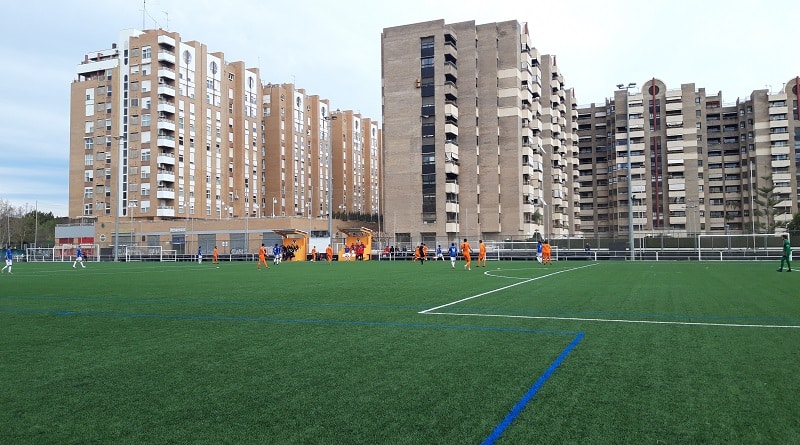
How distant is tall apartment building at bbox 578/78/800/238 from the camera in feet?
325

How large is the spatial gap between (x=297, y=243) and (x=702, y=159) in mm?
79332

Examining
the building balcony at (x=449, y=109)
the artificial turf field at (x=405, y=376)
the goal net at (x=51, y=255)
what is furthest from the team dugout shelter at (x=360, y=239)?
the artificial turf field at (x=405, y=376)

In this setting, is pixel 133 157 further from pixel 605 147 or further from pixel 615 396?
pixel 615 396

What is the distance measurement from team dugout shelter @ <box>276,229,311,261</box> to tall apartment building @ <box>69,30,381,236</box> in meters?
32.1

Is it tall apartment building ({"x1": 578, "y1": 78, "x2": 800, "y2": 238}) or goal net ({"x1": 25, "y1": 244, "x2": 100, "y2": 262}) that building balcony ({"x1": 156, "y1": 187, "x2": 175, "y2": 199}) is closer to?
goal net ({"x1": 25, "y1": 244, "x2": 100, "y2": 262})

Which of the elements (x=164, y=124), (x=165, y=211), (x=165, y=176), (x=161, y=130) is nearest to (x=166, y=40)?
(x=164, y=124)

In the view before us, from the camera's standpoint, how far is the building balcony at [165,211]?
8275cm

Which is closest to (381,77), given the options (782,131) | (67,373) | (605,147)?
(605,147)

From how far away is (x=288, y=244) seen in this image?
55.8 metres

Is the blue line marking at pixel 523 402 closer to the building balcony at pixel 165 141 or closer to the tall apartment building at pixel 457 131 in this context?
the tall apartment building at pixel 457 131

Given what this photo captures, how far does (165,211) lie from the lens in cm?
8306

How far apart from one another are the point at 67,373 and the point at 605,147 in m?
114

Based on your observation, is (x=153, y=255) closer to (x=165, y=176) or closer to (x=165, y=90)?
(x=165, y=176)

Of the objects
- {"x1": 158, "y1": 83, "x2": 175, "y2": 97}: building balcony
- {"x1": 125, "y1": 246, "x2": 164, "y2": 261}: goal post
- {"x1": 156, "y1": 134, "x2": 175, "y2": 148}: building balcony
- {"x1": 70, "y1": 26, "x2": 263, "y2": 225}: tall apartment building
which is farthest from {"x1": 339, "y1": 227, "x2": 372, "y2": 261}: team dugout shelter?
{"x1": 158, "y1": 83, "x2": 175, "y2": 97}: building balcony
